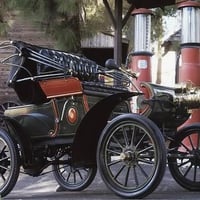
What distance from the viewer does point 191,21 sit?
977cm

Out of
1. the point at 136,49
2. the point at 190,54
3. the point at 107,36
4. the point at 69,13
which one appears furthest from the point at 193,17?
the point at 107,36

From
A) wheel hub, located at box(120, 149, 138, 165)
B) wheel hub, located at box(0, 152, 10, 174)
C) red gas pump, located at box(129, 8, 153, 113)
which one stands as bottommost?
wheel hub, located at box(0, 152, 10, 174)

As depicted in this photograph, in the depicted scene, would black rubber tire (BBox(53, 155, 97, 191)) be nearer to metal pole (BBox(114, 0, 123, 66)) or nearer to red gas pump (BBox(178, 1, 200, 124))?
red gas pump (BBox(178, 1, 200, 124))

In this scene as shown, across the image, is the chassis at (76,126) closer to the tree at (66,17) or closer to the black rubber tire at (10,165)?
the black rubber tire at (10,165)

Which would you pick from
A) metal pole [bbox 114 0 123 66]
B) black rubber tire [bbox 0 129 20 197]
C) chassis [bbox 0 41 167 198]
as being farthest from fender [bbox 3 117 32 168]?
metal pole [bbox 114 0 123 66]

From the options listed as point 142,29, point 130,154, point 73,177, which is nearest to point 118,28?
point 142,29

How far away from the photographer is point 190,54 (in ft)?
32.0

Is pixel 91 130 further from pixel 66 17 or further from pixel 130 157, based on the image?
pixel 66 17

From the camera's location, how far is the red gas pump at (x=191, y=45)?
31.9 feet

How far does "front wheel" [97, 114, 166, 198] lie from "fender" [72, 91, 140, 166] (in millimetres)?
305

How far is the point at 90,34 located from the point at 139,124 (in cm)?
880

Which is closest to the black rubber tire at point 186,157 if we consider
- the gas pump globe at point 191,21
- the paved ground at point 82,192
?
the paved ground at point 82,192

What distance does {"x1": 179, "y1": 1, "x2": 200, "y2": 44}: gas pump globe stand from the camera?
31.9ft

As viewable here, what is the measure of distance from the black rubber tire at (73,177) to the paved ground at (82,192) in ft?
0.38
